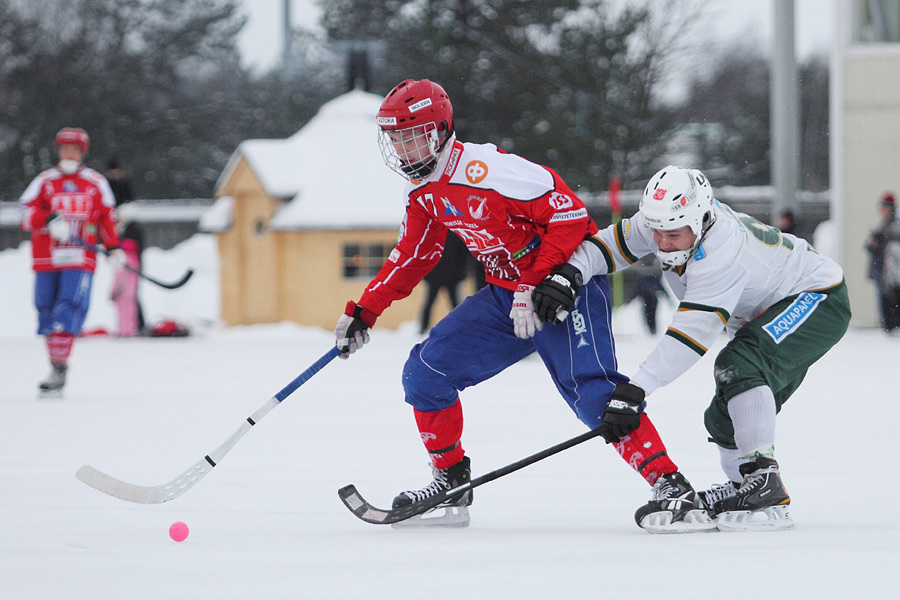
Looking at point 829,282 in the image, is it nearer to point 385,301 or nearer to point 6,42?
point 385,301

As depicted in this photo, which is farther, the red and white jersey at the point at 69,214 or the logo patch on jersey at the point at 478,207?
the red and white jersey at the point at 69,214

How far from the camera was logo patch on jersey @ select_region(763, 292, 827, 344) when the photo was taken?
10.6ft

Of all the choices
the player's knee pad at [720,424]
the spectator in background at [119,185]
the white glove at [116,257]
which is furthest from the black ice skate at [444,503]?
the spectator in background at [119,185]

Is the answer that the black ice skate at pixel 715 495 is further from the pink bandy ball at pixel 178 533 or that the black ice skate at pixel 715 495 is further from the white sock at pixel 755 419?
the pink bandy ball at pixel 178 533

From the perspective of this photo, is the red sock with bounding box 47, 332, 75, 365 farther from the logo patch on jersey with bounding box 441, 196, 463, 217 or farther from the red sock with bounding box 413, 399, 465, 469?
the logo patch on jersey with bounding box 441, 196, 463, 217

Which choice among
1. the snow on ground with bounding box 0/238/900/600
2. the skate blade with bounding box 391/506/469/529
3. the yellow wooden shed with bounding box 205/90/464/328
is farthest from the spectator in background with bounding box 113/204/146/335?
the skate blade with bounding box 391/506/469/529

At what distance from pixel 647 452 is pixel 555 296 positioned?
476 millimetres

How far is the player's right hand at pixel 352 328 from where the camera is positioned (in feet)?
12.0

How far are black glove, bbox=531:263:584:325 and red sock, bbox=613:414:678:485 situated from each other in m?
0.35

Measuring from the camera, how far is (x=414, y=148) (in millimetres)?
3334

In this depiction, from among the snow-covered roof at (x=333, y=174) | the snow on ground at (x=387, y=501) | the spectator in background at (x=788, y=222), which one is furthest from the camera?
the snow-covered roof at (x=333, y=174)

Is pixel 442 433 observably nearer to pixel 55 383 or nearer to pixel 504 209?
A: pixel 504 209

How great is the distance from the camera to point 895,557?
2812mm

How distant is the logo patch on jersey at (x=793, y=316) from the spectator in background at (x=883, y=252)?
779cm
